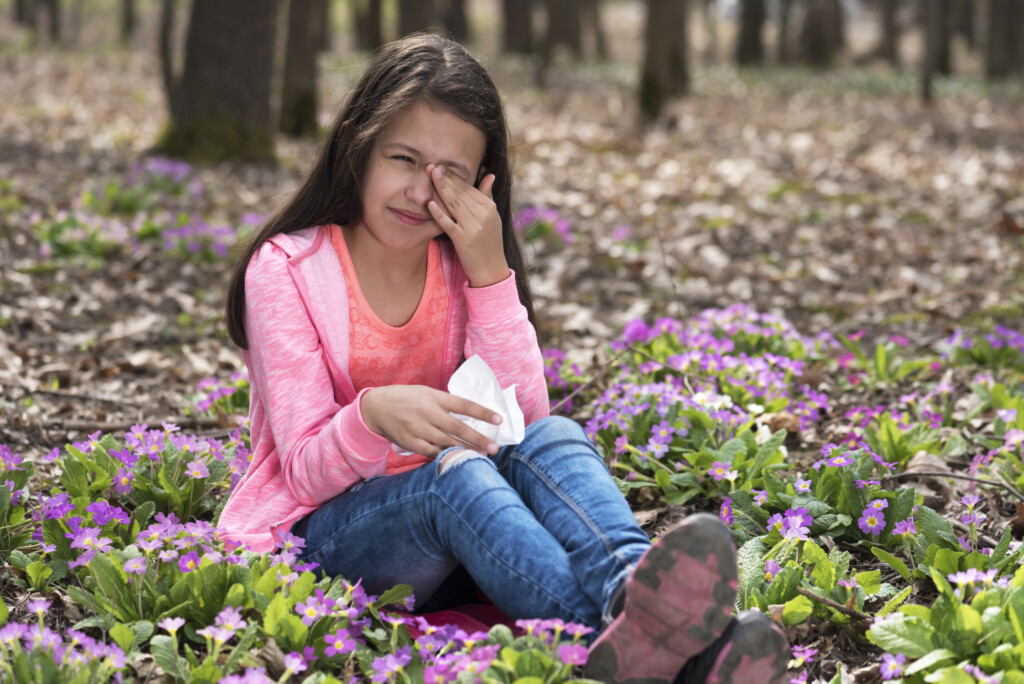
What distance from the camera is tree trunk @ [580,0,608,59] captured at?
25.2 m

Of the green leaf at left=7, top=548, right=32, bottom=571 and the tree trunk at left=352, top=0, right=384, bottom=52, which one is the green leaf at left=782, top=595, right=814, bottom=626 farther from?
the tree trunk at left=352, top=0, right=384, bottom=52

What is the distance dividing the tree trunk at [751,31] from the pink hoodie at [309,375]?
2326 centimetres

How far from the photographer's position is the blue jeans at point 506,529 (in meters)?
1.86

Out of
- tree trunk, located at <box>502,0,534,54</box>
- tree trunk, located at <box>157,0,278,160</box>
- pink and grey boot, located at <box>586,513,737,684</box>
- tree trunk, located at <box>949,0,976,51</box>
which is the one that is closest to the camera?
pink and grey boot, located at <box>586,513,737,684</box>

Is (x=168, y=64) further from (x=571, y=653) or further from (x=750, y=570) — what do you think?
(x=571, y=653)

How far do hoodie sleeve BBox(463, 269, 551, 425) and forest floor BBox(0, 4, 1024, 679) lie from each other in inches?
31.1

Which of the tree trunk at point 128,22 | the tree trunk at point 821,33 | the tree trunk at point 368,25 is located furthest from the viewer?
the tree trunk at point 821,33

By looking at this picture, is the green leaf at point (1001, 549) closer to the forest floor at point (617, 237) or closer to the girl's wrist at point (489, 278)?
the girl's wrist at point (489, 278)

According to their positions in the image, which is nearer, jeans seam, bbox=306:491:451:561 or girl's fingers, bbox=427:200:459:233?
jeans seam, bbox=306:491:451:561

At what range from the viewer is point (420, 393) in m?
2.01

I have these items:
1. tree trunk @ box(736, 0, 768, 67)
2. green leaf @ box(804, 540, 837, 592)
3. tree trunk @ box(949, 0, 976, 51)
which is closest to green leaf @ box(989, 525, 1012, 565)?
green leaf @ box(804, 540, 837, 592)

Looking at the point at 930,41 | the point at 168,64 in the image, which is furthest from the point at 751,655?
the point at 930,41

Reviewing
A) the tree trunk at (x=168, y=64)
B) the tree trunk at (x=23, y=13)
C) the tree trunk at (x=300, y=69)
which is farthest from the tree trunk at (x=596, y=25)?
the tree trunk at (x=168, y=64)

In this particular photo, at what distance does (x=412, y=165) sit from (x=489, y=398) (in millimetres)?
568
